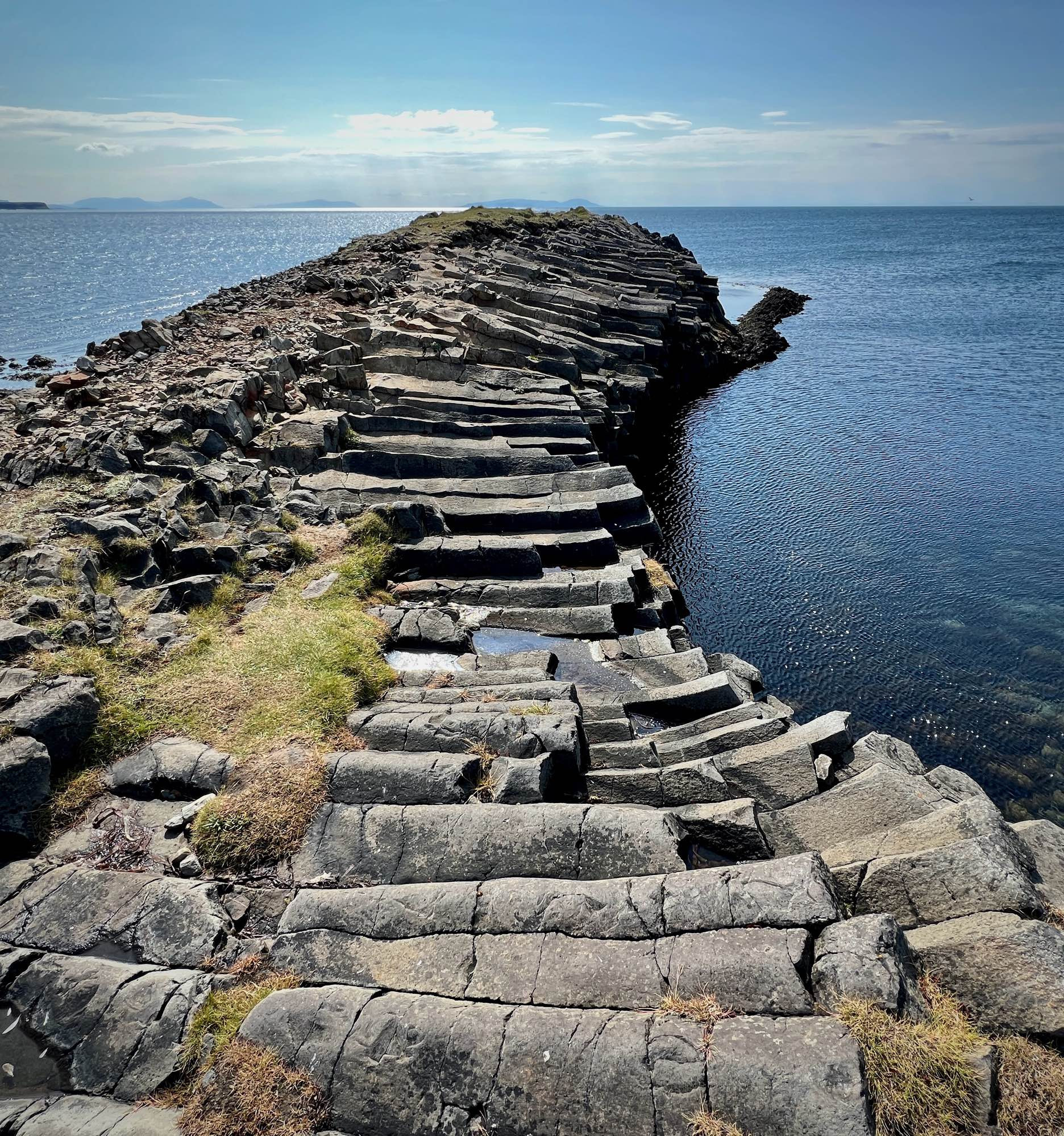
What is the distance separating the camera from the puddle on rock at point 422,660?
12.0 meters

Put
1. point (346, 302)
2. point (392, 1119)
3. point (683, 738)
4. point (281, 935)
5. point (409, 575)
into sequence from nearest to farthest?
1. point (392, 1119)
2. point (281, 935)
3. point (683, 738)
4. point (409, 575)
5. point (346, 302)

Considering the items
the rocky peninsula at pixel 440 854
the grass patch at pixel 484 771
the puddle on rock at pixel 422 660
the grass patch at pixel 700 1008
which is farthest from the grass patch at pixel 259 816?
the grass patch at pixel 700 1008

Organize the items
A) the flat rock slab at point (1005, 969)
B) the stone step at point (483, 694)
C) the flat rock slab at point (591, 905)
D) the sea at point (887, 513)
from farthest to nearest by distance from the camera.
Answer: the sea at point (887, 513) → the stone step at point (483, 694) → the flat rock slab at point (591, 905) → the flat rock slab at point (1005, 969)

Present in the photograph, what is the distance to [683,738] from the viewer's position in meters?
11.0

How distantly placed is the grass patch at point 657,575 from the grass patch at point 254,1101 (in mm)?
12528

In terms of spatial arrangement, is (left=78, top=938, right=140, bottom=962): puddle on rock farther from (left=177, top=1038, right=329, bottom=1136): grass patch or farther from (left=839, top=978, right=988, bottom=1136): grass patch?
(left=839, top=978, right=988, bottom=1136): grass patch

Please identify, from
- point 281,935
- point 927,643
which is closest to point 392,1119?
point 281,935

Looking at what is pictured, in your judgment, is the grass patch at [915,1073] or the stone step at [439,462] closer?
the grass patch at [915,1073]

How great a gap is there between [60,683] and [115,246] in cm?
13792

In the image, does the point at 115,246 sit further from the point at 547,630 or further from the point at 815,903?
the point at 815,903

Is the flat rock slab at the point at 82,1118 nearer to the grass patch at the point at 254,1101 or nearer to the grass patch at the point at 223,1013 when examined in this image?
the grass patch at the point at 254,1101

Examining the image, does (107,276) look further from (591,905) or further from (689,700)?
(591,905)

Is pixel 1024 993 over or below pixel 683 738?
over

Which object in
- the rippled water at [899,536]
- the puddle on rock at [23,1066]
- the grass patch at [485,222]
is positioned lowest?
the rippled water at [899,536]
